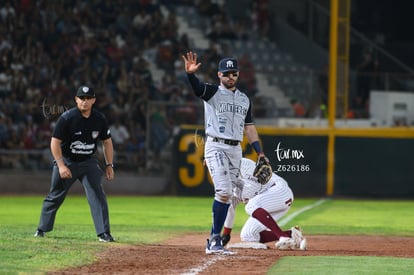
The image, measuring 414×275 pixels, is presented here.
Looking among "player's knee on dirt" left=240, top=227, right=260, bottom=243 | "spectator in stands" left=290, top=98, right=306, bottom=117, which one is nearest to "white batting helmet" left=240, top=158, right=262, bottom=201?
"player's knee on dirt" left=240, top=227, right=260, bottom=243

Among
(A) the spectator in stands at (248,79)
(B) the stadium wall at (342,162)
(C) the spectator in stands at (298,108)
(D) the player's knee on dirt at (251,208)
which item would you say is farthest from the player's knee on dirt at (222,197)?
(A) the spectator in stands at (248,79)

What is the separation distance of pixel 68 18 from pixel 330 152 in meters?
8.89

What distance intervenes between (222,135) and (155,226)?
4706 millimetres

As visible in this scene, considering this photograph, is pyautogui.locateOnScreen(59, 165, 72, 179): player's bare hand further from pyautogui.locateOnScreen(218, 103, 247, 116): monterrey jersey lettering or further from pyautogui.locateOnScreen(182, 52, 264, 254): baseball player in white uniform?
pyautogui.locateOnScreen(218, 103, 247, 116): monterrey jersey lettering

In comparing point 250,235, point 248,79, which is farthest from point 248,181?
point 248,79

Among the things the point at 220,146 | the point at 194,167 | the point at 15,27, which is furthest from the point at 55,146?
the point at 15,27

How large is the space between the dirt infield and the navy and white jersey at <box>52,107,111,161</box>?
1.27 metres

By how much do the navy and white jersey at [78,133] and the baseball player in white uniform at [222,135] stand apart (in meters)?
1.56

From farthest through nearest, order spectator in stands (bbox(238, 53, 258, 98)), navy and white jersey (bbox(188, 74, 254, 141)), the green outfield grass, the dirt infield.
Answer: spectator in stands (bbox(238, 53, 258, 98)) < navy and white jersey (bbox(188, 74, 254, 141)) < the green outfield grass < the dirt infield

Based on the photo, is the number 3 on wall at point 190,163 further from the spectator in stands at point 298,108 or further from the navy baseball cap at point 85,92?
the navy baseball cap at point 85,92

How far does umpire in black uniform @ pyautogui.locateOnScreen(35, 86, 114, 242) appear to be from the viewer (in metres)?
11.8

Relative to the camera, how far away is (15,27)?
2675cm

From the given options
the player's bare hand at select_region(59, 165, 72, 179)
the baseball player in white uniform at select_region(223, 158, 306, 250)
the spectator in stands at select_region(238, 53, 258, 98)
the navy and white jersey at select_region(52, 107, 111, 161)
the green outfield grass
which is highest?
the spectator in stands at select_region(238, 53, 258, 98)

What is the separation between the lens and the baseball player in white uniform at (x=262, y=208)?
1150 centimetres
